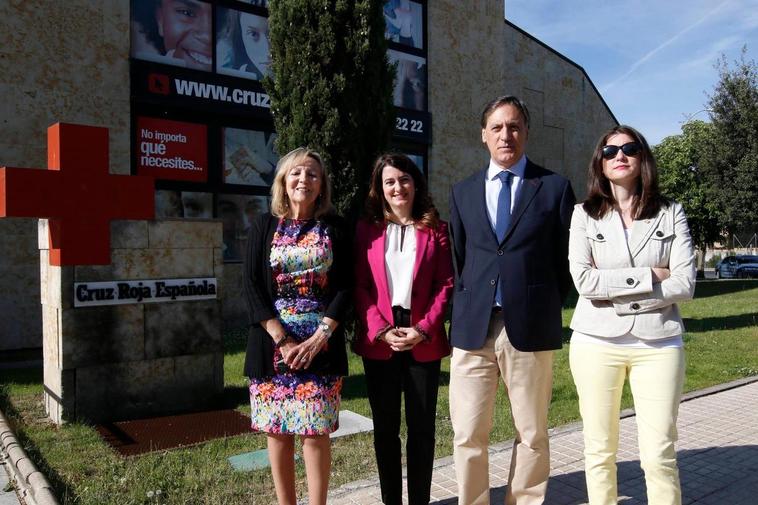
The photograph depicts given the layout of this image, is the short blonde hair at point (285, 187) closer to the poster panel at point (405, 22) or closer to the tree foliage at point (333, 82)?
the tree foliage at point (333, 82)

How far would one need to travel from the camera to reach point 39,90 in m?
10.2

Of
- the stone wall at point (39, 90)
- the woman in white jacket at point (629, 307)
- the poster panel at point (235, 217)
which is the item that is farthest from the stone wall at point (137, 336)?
the poster panel at point (235, 217)

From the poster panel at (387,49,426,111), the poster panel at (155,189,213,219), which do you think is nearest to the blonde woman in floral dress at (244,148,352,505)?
the poster panel at (155,189,213,219)

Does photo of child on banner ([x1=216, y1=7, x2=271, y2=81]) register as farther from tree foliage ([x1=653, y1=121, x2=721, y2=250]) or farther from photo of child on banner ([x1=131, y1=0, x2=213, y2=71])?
tree foliage ([x1=653, y1=121, x2=721, y2=250])

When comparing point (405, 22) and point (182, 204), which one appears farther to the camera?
point (405, 22)

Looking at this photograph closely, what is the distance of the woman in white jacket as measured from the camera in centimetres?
273

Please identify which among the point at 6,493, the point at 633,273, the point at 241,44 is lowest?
the point at 6,493

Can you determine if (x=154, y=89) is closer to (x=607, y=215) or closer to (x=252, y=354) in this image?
(x=252, y=354)

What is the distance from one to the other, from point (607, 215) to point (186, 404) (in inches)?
182

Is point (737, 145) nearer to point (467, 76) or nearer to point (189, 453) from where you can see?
point (467, 76)

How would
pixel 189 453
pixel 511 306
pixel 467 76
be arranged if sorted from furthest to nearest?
pixel 467 76, pixel 189 453, pixel 511 306

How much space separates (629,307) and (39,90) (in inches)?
415

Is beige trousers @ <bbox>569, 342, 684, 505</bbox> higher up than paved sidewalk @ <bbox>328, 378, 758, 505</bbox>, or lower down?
higher up

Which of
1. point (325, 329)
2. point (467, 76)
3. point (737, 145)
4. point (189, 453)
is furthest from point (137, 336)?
point (737, 145)
